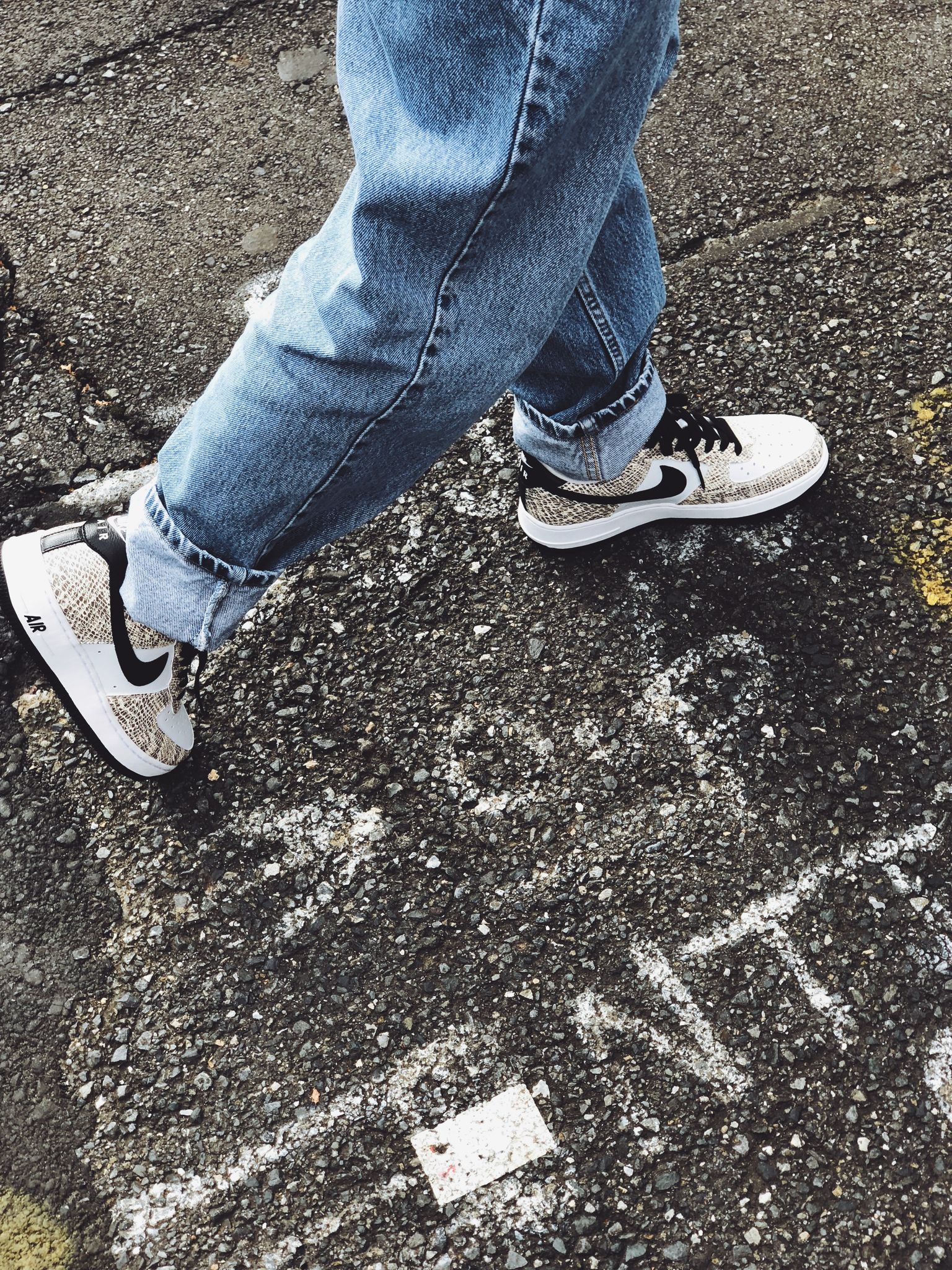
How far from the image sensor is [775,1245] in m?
1.42

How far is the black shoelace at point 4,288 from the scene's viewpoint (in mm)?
2438

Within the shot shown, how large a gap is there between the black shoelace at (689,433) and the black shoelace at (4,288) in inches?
63.6

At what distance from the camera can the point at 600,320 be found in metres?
1.56

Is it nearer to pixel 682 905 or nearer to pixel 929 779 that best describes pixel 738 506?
pixel 929 779

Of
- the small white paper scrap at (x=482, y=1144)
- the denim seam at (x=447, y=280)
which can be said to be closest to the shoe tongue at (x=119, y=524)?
the denim seam at (x=447, y=280)

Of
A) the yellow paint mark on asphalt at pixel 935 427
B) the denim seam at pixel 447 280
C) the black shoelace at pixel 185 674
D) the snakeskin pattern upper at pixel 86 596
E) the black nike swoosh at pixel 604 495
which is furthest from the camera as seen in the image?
the yellow paint mark on asphalt at pixel 935 427

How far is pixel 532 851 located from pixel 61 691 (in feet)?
2.85

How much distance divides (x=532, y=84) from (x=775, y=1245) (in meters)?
1.57

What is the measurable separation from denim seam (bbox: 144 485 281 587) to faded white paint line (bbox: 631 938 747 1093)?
34.9 inches

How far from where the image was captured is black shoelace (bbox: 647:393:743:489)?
6.40ft

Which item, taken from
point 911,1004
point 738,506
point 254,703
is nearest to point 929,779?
point 911,1004

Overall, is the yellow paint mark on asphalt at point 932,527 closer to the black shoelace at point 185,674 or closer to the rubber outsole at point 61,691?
the black shoelace at point 185,674

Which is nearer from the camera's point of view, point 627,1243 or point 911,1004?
point 627,1243

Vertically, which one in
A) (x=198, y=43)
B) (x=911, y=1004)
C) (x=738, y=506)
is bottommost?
(x=911, y=1004)
